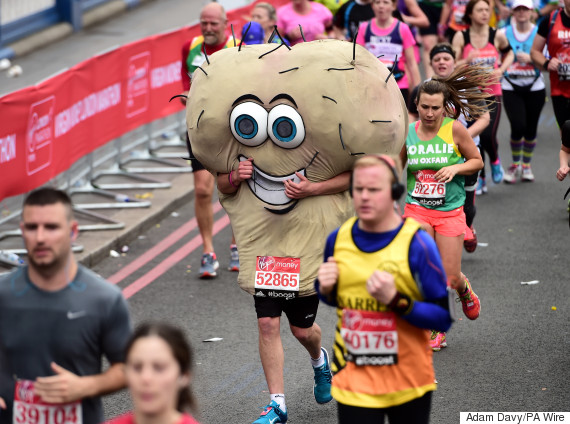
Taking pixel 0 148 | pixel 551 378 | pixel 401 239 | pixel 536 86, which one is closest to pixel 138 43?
pixel 0 148

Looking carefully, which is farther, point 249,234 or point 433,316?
point 249,234

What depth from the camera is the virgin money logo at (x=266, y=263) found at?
6.64 meters

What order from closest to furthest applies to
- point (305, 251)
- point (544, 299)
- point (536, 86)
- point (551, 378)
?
point (305, 251) → point (551, 378) → point (544, 299) → point (536, 86)

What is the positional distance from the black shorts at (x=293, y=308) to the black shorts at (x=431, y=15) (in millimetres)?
10856

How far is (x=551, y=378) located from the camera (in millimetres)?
7371

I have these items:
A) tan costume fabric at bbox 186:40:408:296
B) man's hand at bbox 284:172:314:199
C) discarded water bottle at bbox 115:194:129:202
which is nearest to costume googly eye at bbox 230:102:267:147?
tan costume fabric at bbox 186:40:408:296

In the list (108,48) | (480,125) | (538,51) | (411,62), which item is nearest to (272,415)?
(480,125)

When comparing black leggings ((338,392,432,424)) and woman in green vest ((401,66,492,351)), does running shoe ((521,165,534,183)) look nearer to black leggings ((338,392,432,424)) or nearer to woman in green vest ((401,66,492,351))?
woman in green vest ((401,66,492,351))

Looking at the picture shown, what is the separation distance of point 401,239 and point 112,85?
7509mm

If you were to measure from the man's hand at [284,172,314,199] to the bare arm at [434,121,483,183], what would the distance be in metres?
1.61

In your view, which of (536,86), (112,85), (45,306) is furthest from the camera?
(536,86)

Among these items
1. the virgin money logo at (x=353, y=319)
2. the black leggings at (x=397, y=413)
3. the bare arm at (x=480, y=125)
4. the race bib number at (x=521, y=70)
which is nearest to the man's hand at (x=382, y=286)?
the virgin money logo at (x=353, y=319)

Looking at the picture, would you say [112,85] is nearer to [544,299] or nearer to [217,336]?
[217,336]

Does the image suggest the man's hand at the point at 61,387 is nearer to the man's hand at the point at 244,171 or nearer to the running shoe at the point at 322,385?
the man's hand at the point at 244,171
